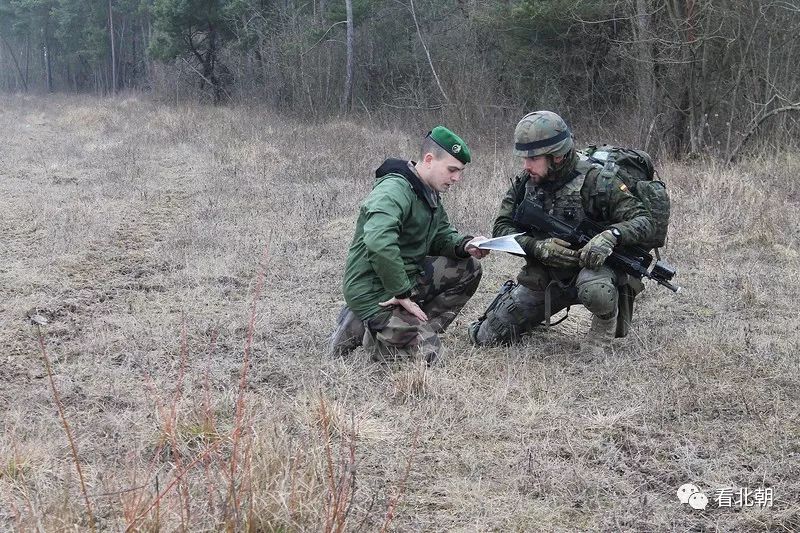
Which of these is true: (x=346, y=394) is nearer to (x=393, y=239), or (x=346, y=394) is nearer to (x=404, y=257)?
(x=393, y=239)

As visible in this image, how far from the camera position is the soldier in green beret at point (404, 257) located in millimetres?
4145

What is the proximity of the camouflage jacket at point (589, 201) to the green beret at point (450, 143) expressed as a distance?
67cm

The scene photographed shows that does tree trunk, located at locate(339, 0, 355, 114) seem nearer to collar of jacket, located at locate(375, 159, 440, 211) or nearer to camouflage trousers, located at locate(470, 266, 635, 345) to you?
camouflage trousers, located at locate(470, 266, 635, 345)

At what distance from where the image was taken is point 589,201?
15.2 ft

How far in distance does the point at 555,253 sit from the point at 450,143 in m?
0.95

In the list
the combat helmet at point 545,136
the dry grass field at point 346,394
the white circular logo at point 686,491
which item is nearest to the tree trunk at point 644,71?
the dry grass field at point 346,394

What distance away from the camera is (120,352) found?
4.63m

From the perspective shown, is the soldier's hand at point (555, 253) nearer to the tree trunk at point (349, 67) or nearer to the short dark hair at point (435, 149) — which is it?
the short dark hair at point (435, 149)

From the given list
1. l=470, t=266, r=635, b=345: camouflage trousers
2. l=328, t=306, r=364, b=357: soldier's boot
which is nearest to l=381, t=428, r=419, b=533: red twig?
l=328, t=306, r=364, b=357: soldier's boot

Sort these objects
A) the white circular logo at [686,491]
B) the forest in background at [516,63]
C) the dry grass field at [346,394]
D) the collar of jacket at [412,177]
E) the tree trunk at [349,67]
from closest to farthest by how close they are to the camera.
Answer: the dry grass field at [346,394] → the white circular logo at [686,491] → the collar of jacket at [412,177] → the forest in background at [516,63] → the tree trunk at [349,67]

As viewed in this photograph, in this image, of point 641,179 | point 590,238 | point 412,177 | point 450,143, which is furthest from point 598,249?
point 412,177

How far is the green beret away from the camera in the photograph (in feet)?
13.9

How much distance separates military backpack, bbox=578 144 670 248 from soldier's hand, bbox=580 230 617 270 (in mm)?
360

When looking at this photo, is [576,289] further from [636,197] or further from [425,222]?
[425,222]
